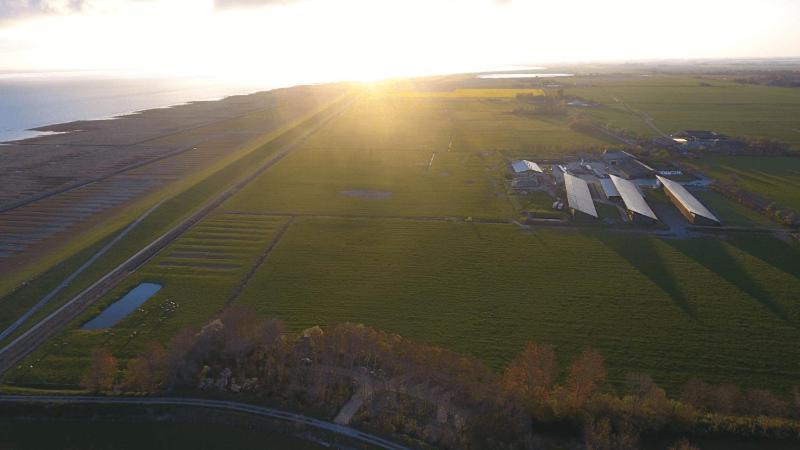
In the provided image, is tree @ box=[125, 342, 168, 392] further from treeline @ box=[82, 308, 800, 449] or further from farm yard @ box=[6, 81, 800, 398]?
farm yard @ box=[6, 81, 800, 398]

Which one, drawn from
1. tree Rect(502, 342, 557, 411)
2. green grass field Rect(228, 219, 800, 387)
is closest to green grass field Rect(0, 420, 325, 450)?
green grass field Rect(228, 219, 800, 387)

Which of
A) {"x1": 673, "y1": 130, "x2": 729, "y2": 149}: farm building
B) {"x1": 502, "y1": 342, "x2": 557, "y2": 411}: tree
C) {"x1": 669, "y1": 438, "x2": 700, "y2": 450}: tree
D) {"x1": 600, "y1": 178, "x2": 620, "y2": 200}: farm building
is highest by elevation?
{"x1": 673, "y1": 130, "x2": 729, "y2": 149}: farm building

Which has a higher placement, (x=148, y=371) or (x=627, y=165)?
(x=627, y=165)

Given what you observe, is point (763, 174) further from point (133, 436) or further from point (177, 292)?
point (133, 436)

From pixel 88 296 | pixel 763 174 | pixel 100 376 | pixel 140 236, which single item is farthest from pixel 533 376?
pixel 763 174

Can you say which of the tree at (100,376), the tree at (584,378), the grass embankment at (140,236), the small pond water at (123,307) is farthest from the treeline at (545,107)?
the tree at (100,376)

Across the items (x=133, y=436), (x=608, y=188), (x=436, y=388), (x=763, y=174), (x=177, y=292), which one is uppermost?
(x=608, y=188)
